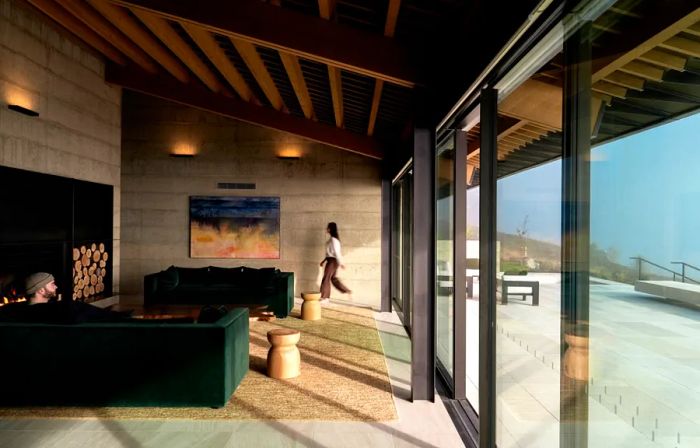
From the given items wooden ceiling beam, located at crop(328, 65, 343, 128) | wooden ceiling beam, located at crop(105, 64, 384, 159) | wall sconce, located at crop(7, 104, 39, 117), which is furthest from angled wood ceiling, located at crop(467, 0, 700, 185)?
wooden ceiling beam, located at crop(105, 64, 384, 159)

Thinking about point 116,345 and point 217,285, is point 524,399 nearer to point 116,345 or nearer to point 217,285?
point 116,345

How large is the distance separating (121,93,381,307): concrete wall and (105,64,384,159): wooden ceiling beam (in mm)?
1317

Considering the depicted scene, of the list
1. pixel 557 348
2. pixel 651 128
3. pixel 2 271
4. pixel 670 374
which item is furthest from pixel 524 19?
pixel 2 271

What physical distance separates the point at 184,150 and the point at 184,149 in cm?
2

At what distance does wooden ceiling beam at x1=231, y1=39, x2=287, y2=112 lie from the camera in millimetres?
5176

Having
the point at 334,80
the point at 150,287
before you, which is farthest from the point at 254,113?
the point at 334,80

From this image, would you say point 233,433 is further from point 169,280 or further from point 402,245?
point 402,245

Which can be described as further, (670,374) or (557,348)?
(557,348)

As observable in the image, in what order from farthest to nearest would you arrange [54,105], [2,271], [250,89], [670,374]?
[250,89]
[54,105]
[2,271]
[670,374]

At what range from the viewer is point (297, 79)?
5961mm

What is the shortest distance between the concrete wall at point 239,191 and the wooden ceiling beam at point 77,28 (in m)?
2.19

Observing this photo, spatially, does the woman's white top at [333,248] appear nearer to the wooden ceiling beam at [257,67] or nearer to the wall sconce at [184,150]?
the wooden ceiling beam at [257,67]

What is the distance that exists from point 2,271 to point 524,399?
20.5 feet

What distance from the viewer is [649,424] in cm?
118
